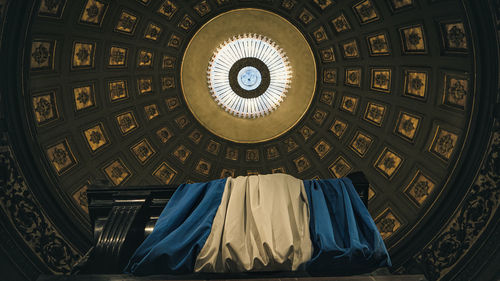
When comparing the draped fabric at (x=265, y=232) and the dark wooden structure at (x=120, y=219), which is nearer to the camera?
the draped fabric at (x=265, y=232)

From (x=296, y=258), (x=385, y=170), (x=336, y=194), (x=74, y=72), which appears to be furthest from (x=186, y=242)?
(x=385, y=170)

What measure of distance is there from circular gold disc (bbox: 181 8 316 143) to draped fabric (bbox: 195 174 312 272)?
1220cm

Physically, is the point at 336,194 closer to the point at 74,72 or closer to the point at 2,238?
the point at 2,238

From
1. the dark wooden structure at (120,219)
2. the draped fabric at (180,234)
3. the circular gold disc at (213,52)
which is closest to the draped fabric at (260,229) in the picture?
the draped fabric at (180,234)

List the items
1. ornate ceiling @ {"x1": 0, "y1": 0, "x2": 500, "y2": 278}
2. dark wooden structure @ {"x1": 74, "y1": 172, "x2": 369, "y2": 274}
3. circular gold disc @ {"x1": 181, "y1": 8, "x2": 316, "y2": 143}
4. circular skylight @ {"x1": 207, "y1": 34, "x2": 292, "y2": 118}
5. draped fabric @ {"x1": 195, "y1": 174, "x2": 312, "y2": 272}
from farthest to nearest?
circular skylight @ {"x1": 207, "y1": 34, "x2": 292, "y2": 118}
circular gold disc @ {"x1": 181, "y1": 8, "x2": 316, "y2": 143}
ornate ceiling @ {"x1": 0, "y1": 0, "x2": 500, "y2": 278}
dark wooden structure @ {"x1": 74, "y1": 172, "x2": 369, "y2": 274}
draped fabric @ {"x1": 195, "y1": 174, "x2": 312, "y2": 272}

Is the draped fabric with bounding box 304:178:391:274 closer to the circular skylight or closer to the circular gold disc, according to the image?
the circular gold disc

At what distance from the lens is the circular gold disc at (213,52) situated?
15.9m

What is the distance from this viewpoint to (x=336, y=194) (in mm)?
4816

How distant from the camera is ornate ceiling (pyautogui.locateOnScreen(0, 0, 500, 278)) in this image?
40.4 ft

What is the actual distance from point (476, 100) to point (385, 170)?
4950 millimetres

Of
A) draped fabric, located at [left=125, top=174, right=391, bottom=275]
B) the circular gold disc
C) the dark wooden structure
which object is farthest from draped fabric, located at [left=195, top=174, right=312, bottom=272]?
the circular gold disc

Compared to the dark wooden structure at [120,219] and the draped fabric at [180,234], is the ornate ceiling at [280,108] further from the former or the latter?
the draped fabric at [180,234]

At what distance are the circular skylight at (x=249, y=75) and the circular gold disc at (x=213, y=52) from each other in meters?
0.26

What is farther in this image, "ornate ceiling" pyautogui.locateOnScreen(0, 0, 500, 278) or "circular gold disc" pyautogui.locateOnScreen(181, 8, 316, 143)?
"circular gold disc" pyautogui.locateOnScreen(181, 8, 316, 143)
